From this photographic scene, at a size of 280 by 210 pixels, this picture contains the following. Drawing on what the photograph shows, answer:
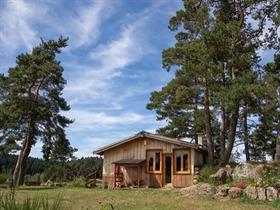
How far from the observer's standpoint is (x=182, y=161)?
2391cm

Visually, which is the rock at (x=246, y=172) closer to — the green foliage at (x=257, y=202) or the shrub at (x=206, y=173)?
the shrub at (x=206, y=173)

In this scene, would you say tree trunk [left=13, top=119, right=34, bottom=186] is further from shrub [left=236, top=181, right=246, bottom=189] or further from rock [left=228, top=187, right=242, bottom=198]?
rock [left=228, top=187, right=242, bottom=198]

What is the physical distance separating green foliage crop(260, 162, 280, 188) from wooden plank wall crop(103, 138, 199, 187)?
6.69 meters

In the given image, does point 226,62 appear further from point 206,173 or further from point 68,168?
point 68,168

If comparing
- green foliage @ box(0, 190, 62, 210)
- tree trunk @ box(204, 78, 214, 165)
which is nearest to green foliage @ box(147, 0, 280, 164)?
tree trunk @ box(204, 78, 214, 165)

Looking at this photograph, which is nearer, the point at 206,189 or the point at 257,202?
the point at 257,202

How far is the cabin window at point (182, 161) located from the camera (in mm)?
23734

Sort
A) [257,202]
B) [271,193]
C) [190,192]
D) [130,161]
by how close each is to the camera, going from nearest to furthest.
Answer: [257,202] → [271,193] → [190,192] → [130,161]

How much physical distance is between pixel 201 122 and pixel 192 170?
3.33 meters

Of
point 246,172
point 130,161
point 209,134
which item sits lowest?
point 246,172

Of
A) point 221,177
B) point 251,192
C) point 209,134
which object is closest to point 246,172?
point 221,177

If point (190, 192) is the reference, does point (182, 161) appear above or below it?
above

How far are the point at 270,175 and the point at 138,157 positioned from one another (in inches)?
405

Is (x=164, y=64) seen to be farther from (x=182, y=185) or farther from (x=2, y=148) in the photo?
(x=2, y=148)
